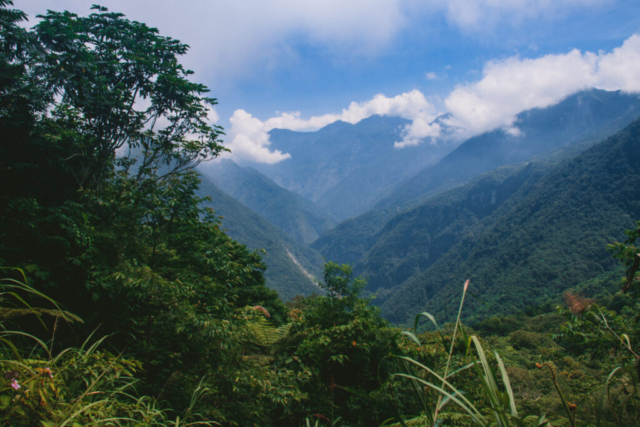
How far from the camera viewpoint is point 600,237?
3807 inches

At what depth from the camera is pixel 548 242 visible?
10869 cm

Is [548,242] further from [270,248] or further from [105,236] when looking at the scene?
[105,236]

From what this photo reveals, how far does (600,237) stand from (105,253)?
12843 cm

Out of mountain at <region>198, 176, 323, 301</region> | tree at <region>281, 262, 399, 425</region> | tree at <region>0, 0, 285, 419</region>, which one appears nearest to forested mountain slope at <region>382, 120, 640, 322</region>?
mountain at <region>198, 176, 323, 301</region>

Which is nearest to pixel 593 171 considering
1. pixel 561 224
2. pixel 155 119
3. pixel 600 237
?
pixel 561 224

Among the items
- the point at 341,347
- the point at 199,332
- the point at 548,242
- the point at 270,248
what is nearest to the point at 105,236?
the point at 199,332

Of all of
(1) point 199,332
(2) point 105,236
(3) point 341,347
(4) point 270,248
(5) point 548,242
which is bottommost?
(4) point 270,248

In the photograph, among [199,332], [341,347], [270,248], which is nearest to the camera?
[199,332]

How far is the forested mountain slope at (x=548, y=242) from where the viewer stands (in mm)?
90375

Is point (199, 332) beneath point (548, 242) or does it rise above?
above

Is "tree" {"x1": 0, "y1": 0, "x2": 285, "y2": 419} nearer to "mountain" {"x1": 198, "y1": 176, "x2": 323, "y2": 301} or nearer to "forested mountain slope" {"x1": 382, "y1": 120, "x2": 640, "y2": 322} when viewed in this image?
"forested mountain slope" {"x1": 382, "y1": 120, "x2": 640, "y2": 322}

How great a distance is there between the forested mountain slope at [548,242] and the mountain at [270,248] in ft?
137

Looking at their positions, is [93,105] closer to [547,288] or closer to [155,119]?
[155,119]

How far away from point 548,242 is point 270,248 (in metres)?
117
